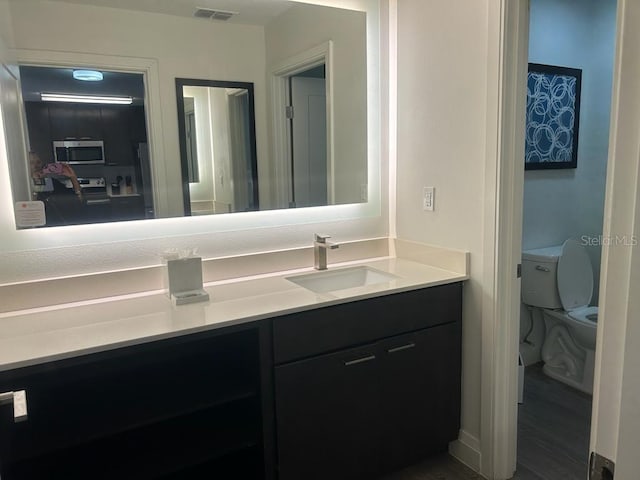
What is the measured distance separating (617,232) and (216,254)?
1.81 m

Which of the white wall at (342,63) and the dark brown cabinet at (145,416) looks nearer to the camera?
the dark brown cabinet at (145,416)

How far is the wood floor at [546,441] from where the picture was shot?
2.09 m

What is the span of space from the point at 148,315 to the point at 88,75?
97cm

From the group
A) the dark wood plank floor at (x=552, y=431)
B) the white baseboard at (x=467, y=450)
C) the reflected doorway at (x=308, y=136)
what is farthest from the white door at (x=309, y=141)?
the dark wood plank floor at (x=552, y=431)

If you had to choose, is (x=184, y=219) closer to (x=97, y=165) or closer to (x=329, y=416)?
(x=97, y=165)

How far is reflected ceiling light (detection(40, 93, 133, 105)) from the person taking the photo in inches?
68.4

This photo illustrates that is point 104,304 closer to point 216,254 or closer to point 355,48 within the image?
point 216,254

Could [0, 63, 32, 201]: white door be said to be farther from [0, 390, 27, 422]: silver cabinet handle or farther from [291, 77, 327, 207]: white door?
[291, 77, 327, 207]: white door

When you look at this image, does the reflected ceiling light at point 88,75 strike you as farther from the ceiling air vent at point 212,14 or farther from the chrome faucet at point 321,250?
the chrome faucet at point 321,250

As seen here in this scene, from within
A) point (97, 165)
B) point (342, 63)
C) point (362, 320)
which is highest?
point (342, 63)

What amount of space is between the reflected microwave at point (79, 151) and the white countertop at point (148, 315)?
0.56 metres

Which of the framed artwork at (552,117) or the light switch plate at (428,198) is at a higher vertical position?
the framed artwork at (552,117)

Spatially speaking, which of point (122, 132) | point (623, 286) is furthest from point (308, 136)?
point (623, 286)

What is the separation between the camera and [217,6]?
2021 millimetres
